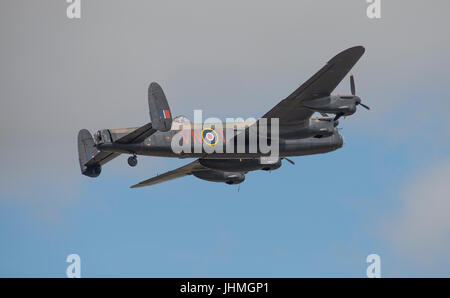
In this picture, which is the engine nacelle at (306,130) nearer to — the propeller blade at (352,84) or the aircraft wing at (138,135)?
the propeller blade at (352,84)

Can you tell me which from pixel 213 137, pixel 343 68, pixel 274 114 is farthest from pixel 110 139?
pixel 343 68

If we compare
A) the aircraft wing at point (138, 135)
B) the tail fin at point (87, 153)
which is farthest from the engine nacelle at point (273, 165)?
the tail fin at point (87, 153)

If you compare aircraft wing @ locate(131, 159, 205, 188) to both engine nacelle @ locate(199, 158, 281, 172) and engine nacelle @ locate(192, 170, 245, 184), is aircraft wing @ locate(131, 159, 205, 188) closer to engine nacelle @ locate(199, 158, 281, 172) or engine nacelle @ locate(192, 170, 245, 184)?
engine nacelle @ locate(192, 170, 245, 184)

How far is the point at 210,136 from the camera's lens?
46438mm

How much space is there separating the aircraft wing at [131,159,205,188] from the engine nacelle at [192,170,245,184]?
0.48 m

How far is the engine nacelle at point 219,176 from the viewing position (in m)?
52.5

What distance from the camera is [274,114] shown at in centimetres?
4572

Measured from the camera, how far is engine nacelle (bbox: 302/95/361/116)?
4453cm

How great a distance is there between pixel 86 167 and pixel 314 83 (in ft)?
43.8

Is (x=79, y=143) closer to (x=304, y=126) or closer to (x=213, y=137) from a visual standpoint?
(x=213, y=137)

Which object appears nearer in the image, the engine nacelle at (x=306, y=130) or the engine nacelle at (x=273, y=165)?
the engine nacelle at (x=306, y=130)

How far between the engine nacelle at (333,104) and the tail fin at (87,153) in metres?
11.9

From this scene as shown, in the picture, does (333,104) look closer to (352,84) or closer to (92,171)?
(352,84)

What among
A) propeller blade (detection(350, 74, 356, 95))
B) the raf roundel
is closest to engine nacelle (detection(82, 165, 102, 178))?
the raf roundel
